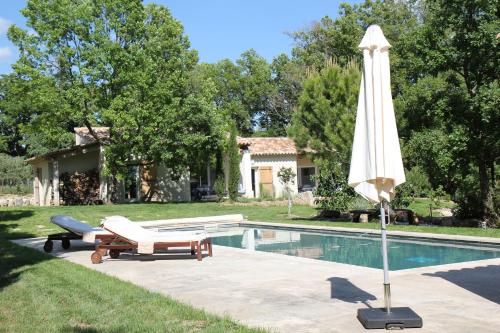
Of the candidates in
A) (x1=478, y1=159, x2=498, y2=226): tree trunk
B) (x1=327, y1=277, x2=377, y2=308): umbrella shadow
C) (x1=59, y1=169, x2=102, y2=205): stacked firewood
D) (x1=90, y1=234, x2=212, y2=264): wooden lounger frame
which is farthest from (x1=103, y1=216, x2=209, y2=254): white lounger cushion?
(x1=59, y1=169, x2=102, y2=205): stacked firewood

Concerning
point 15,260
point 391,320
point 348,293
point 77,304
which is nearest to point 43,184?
point 15,260

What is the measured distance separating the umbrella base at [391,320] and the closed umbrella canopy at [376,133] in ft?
3.97

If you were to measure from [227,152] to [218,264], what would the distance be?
70.5 ft

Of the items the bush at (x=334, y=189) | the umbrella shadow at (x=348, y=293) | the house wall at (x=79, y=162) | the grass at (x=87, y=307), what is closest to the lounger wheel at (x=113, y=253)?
the grass at (x=87, y=307)

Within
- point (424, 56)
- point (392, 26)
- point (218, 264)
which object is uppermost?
point (392, 26)

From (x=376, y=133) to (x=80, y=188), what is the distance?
28.1 m

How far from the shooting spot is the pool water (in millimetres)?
11098

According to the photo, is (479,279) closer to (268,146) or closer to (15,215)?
(15,215)

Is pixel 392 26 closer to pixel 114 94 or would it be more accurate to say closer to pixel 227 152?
pixel 227 152

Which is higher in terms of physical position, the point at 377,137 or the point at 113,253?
the point at 377,137

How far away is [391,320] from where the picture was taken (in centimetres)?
516

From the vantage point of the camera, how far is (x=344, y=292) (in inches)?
273

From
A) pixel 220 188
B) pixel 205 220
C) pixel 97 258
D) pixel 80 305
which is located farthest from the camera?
pixel 220 188

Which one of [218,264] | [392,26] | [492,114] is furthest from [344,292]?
[392,26]
